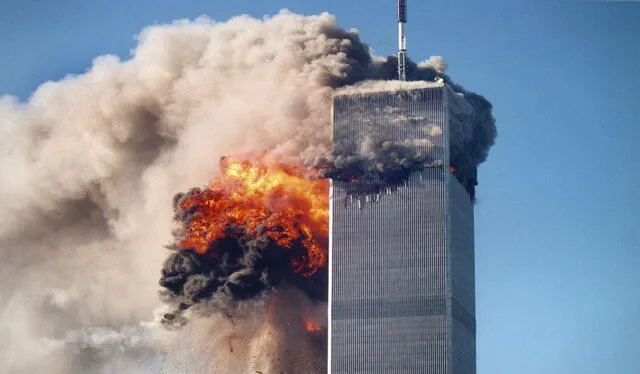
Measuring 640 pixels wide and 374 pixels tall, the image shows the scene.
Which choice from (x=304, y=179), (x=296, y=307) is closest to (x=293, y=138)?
(x=304, y=179)

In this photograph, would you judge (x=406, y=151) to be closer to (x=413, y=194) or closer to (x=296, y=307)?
(x=413, y=194)

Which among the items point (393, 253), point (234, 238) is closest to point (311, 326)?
point (393, 253)

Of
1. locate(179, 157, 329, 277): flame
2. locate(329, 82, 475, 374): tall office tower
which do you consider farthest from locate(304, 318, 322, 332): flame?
locate(329, 82, 475, 374): tall office tower

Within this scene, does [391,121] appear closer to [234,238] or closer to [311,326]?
[234,238]

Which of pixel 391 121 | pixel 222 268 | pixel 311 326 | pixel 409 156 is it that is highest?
pixel 391 121

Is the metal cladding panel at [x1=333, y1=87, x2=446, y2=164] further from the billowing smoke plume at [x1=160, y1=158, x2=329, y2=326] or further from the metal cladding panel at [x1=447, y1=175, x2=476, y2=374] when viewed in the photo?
the billowing smoke plume at [x1=160, y1=158, x2=329, y2=326]

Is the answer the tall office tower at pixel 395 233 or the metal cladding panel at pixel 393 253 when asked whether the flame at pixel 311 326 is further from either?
the metal cladding panel at pixel 393 253

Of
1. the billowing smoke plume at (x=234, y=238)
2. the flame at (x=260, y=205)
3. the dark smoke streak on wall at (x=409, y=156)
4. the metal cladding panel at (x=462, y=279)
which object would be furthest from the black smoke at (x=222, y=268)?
the metal cladding panel at (x=462, y=279)
